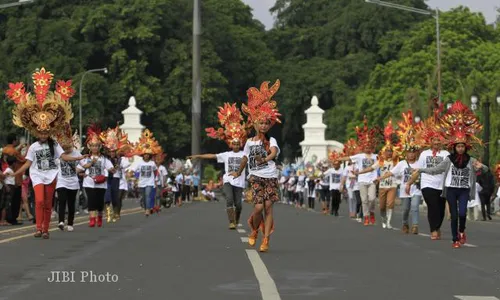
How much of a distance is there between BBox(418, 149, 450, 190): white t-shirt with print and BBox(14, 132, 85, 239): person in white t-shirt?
6.10m

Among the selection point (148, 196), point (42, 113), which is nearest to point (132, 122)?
point (148, 196)

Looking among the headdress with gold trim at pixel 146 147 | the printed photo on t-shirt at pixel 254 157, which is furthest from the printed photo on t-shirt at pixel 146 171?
the printed photo on t-shirt at pixel 254 157

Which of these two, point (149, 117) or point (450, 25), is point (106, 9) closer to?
point (149, 117)

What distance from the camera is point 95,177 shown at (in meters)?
29.3

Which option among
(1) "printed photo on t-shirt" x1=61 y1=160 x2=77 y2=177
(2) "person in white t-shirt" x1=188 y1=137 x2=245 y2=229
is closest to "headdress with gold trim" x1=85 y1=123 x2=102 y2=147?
(2) "person in white t-shirt" x1=188 y1=137 x2=245 y2=229

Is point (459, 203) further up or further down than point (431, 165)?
further down

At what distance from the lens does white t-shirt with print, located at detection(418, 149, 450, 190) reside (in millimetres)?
24859

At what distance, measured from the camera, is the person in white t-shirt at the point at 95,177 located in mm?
29250

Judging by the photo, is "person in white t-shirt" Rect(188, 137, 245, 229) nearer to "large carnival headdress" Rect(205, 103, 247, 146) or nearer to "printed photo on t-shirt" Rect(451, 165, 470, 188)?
"large carnival headdress" Rect(205, 103, 247, 146)

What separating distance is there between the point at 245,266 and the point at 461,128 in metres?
6.60

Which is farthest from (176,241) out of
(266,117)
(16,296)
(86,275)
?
(16,296)

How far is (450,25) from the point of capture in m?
95.0

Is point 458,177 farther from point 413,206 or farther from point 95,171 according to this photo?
point 95,171

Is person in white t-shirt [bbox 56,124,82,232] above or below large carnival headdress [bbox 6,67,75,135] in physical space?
below
